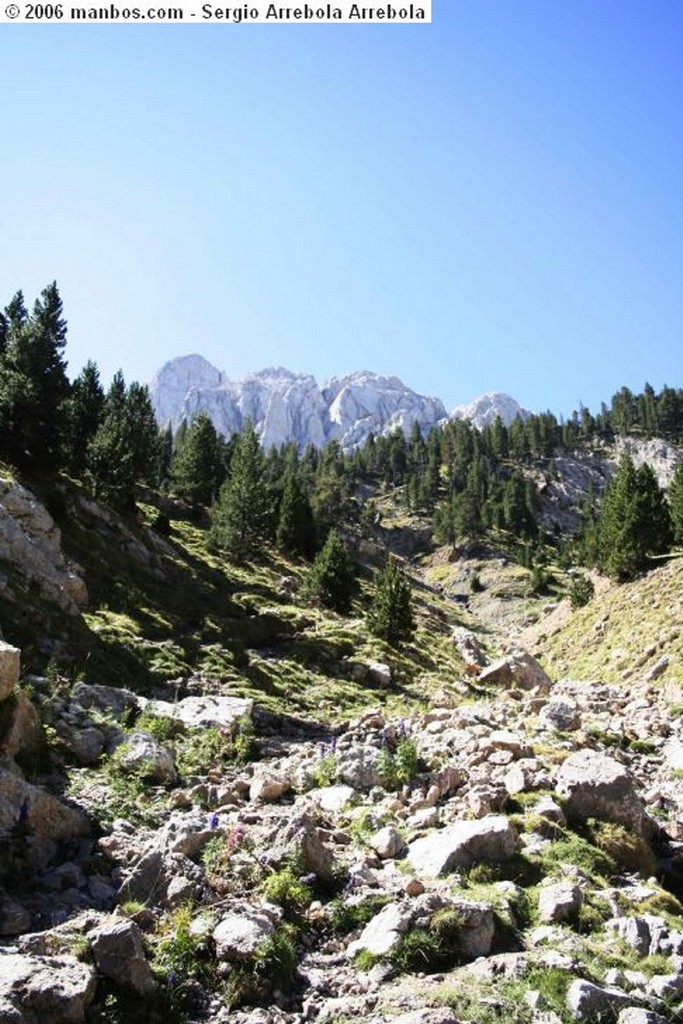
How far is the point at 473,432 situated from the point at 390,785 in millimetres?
172609

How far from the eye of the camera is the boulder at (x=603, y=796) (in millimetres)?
13094

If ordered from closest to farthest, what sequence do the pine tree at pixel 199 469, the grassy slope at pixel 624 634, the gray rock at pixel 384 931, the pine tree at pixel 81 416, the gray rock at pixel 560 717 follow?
the gray rock at pixel 384 931
the gray rock at pixel 560 717
the grassy slope at pixel 624 634
the pine tree at pixel 81 416
the pine tree at pixel 199 469

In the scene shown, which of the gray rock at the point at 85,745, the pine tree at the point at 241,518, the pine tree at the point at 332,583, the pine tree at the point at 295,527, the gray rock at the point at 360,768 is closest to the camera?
the gray rock at the point at 85,745

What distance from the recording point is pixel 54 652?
21031 mm

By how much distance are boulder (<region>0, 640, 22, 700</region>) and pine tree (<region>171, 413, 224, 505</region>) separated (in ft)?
204

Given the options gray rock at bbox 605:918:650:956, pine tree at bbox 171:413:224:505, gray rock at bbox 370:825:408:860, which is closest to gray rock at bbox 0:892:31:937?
gray rock at bbox 370:825:408:860

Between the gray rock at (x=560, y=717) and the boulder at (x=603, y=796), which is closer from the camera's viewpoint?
the boulder at (x=603, y=796)

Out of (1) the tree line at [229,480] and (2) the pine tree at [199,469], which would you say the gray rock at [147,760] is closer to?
(1) the tree line at [229,480]

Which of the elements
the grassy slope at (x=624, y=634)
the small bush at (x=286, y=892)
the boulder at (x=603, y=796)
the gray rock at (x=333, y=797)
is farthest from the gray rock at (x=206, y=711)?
the grassy slope at (x=624, y=634)

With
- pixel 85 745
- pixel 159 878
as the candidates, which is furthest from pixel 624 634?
pixel 159 878

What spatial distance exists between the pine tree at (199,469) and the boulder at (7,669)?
62.2m

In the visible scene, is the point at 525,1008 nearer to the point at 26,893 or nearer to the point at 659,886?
the point at 659,886

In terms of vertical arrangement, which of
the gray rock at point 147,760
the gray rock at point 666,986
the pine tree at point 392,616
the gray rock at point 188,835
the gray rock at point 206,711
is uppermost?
the pine tree at point 392,616

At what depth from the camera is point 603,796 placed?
1334cm
